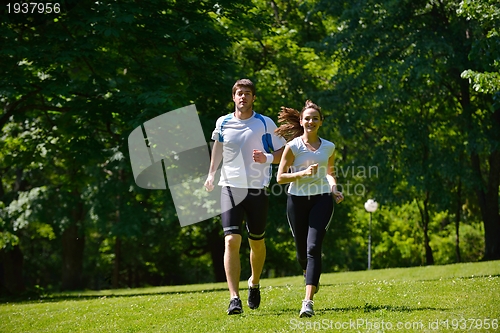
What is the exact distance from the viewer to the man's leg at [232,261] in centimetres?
779

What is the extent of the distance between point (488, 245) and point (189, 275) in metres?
25.7

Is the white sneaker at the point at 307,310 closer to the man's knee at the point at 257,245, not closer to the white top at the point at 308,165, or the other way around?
the white top at the point at 308,165

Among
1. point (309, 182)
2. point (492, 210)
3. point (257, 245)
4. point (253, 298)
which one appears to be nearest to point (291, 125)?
point (309, 182)

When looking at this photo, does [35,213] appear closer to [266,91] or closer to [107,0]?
[266,91]

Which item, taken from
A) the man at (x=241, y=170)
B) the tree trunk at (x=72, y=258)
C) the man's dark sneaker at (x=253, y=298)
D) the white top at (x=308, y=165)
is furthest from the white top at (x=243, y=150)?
the tree trunk at (x=72, y=258)

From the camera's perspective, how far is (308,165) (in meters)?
7.68

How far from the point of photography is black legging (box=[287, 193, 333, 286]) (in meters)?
7.34

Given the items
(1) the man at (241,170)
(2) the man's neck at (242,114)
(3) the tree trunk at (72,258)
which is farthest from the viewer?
(3) the tree trunk at (72,258)

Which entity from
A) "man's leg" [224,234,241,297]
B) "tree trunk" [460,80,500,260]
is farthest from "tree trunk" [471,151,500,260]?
"man's leg" [224,234,241,297]

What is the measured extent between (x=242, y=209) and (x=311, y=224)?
88cm

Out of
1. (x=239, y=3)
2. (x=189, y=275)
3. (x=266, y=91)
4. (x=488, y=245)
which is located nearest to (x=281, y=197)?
(x=266, y=91)

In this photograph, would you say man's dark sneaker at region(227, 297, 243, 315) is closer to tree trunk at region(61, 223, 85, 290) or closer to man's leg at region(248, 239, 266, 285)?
man's leg at region(248, 239, 266, 285)

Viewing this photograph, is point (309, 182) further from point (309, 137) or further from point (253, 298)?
point (253, 298)

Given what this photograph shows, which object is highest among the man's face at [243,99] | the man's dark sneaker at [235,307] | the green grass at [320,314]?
the man's face at [243,99]
